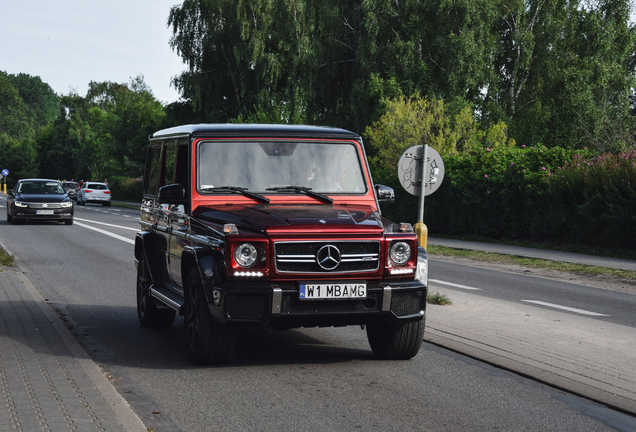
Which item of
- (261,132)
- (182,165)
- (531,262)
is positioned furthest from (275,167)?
(531,262)

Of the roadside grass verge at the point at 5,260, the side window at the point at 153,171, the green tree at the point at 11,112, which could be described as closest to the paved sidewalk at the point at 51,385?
the side window at the point at 153,171

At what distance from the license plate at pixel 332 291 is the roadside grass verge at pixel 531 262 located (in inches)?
417

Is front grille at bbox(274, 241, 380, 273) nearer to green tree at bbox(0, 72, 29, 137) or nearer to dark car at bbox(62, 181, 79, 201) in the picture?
dark car at bbox(62, 181, 79, 201)

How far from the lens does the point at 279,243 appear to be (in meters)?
5.93

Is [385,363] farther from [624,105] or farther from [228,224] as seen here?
[624,105]

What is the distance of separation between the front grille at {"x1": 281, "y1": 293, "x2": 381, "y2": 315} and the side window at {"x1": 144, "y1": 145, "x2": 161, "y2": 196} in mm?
2977

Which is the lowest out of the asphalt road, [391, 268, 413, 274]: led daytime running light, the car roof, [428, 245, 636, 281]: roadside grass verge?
[428, 245, 636, 281]: roadside grass verge

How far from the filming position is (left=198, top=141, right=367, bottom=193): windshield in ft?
23.3

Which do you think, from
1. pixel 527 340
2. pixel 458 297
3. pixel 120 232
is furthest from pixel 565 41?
pixel 527 340

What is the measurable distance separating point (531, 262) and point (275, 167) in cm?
1213

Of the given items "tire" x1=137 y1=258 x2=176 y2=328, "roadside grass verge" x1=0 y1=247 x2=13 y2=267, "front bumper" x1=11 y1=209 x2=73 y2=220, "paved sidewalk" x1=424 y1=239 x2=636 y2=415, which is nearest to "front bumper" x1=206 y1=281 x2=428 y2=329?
"paved sidewalk" x1=424 y1=239 x2=636 y2=415

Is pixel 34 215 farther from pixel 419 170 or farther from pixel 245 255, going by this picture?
pixel 245 255

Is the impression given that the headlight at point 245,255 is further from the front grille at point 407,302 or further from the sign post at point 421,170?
the sign post at point 421,170

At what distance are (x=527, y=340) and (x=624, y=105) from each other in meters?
36.1
